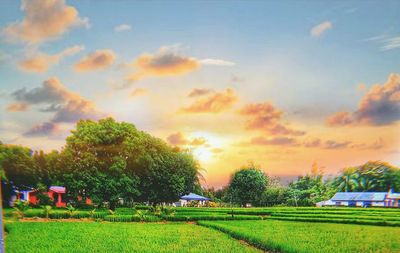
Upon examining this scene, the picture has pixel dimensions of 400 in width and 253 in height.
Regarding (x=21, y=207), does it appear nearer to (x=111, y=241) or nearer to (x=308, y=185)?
(x=111, y=241)

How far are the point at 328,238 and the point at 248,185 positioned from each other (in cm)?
368

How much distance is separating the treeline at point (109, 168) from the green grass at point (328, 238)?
4160 mm

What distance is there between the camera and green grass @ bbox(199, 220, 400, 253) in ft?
24.9

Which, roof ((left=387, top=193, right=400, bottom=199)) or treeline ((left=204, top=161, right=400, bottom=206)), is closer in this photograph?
treeline ((left=204, top=161, right=400, bottom=206))

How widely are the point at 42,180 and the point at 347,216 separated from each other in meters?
8.37

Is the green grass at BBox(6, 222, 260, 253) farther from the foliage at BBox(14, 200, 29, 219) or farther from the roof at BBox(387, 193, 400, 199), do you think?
the roof at BBox(387, 193, 400, 199)

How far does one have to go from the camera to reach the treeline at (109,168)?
40.5 feet

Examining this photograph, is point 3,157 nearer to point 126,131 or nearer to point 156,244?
point 126,131

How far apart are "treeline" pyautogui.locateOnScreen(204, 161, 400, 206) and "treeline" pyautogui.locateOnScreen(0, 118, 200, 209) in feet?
7.08

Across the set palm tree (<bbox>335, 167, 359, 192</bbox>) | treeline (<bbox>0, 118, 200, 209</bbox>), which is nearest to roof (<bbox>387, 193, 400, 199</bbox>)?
palm tree (<bbox>335, 167, 359, 192</bbox>)

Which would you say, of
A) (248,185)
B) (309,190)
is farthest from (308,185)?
(248,185)

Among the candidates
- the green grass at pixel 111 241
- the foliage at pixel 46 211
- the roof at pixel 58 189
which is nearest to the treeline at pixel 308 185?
the green grass at pixel 111 241

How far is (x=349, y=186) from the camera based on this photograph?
9.09m

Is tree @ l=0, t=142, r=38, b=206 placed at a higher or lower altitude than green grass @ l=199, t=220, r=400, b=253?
higher
